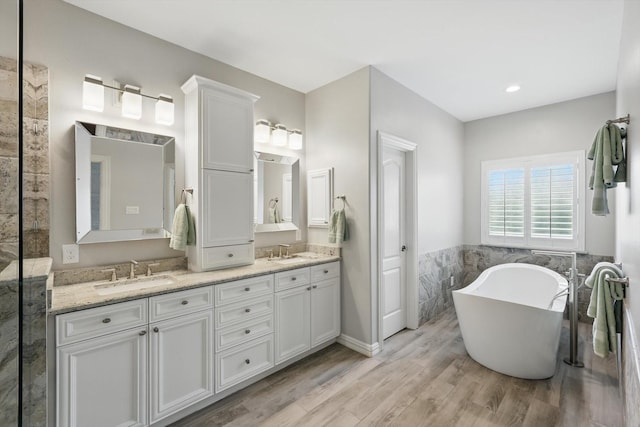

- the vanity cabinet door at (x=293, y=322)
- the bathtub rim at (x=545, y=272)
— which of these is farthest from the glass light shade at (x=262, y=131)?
the bathtub rim at (x=545, y=272)

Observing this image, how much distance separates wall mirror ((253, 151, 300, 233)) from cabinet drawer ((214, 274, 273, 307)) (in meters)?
0.74

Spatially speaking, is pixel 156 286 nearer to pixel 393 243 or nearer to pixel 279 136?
pixel 279 136

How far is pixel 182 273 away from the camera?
2.29m

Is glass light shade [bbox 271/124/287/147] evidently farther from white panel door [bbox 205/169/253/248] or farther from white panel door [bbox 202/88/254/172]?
white panel door [bbox 205/169/253/248]

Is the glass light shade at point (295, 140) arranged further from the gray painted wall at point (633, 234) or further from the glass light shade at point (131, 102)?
the gray painted wall at point (633, 234)

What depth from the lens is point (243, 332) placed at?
2.24 meters

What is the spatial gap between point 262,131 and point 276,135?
160mm

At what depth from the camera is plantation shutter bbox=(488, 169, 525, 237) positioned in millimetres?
4035

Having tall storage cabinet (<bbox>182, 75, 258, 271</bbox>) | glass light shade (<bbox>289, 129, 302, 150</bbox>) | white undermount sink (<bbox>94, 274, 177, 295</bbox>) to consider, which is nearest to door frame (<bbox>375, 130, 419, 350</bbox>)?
glass light shade (<bbox>289, 129, 302, 150</bbox>)

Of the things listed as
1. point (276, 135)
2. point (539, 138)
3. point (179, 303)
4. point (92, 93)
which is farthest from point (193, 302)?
point (539, 138)

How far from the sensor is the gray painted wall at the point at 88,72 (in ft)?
6.16

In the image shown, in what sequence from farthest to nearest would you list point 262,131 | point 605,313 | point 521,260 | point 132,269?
point 521,260
point 262,131
point 132,269
point 605,313

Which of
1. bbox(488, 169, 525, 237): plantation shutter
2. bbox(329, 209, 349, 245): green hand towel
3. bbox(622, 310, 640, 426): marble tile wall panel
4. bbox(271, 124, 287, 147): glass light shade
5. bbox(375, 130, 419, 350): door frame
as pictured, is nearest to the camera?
bbox(622, 310, 640, 426): marble tile wall panel

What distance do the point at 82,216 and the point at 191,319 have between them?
1.03 meters
